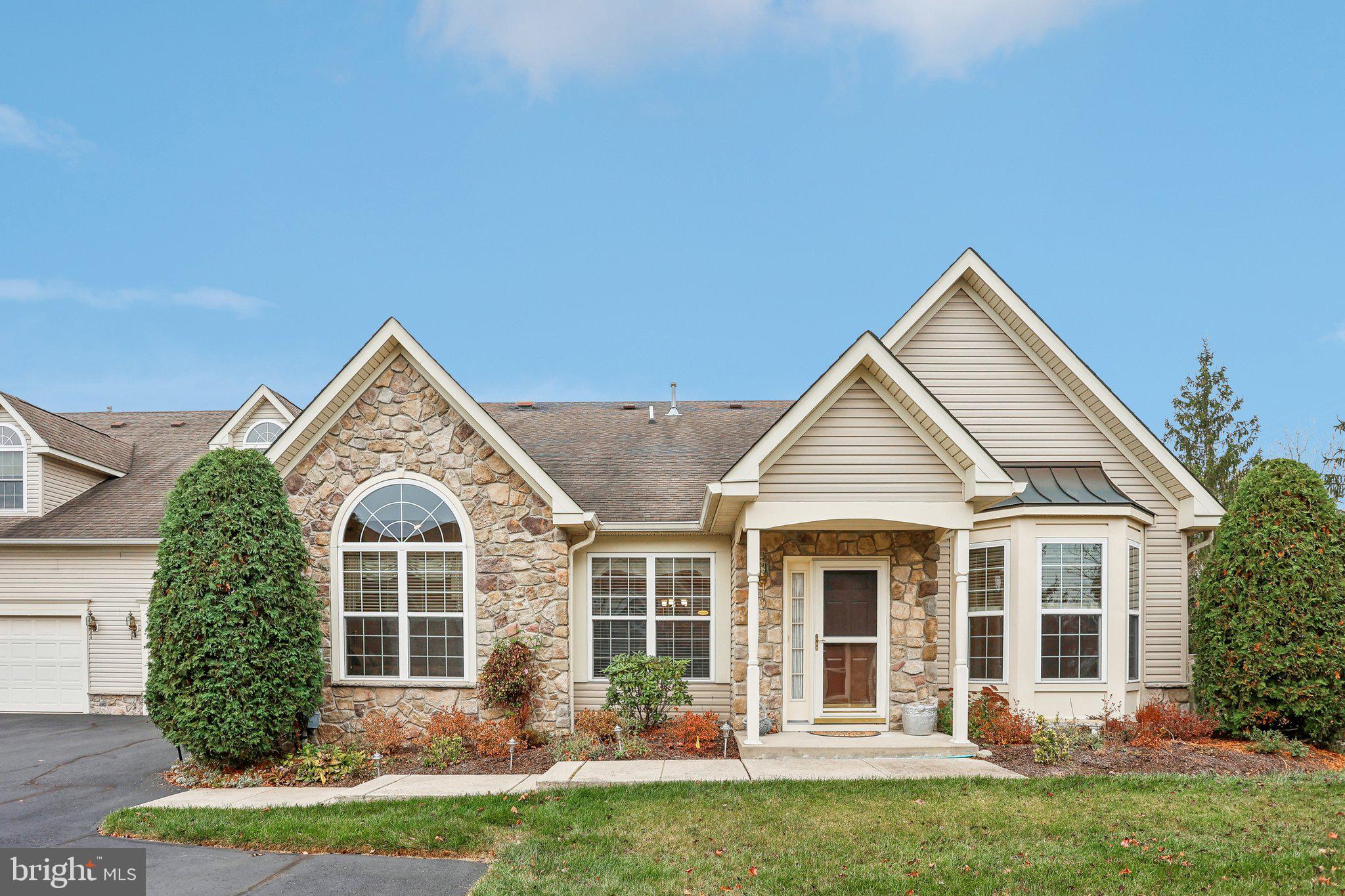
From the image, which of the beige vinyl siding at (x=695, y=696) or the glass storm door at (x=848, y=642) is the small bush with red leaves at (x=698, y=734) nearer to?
the beige vinyl siding at (x=695, y=696)

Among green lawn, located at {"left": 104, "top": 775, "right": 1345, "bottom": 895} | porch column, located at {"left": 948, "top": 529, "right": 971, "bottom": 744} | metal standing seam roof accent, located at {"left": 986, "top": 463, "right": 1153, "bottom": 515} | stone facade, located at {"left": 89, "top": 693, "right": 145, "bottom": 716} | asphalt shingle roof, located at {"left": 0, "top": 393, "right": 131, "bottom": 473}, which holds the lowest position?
stone facade, located at {"left": 89, "top": 693, "right": 145, "bottom": 716}

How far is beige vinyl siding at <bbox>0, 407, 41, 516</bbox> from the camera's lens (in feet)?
49.6

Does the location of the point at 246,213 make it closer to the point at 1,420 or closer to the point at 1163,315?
the point at 1,420

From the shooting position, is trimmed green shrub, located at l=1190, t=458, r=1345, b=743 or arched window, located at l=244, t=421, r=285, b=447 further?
arched window, located at l=244, t=421, r=285, b=447

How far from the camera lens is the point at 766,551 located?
10422 mm

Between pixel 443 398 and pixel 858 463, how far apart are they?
17.9 feet

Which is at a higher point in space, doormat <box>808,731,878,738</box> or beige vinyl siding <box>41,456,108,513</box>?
beige vinyl siding <box>41,456,108,513</box>

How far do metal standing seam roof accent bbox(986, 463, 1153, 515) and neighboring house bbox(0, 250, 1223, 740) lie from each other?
5 cm

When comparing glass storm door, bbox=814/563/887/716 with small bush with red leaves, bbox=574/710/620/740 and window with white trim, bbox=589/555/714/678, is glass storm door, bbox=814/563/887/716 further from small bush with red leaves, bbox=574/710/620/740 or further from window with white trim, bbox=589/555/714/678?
small bush with red leaves, bbox=574/710/620/740

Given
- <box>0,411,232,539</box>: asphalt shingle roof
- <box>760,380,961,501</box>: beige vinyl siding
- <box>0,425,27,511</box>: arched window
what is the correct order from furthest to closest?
<box>0,425,27,511</box>: arched window < <box>0,411,232,539</box>: asphalt shingle roof < <box>760,380,961,501</box>: beige vinyl siding

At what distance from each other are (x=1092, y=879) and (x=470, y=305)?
18.9 metres

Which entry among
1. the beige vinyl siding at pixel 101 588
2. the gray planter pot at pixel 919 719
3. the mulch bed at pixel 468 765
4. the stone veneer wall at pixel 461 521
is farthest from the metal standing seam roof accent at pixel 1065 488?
the beige vinyl siding at pixel 101 588

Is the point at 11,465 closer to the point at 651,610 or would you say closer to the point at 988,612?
the point at 651,610

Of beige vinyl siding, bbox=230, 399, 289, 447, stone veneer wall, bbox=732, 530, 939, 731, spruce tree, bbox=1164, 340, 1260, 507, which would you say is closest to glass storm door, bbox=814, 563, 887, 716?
stone veneer wall, bbox=732, 530, 939, 731
